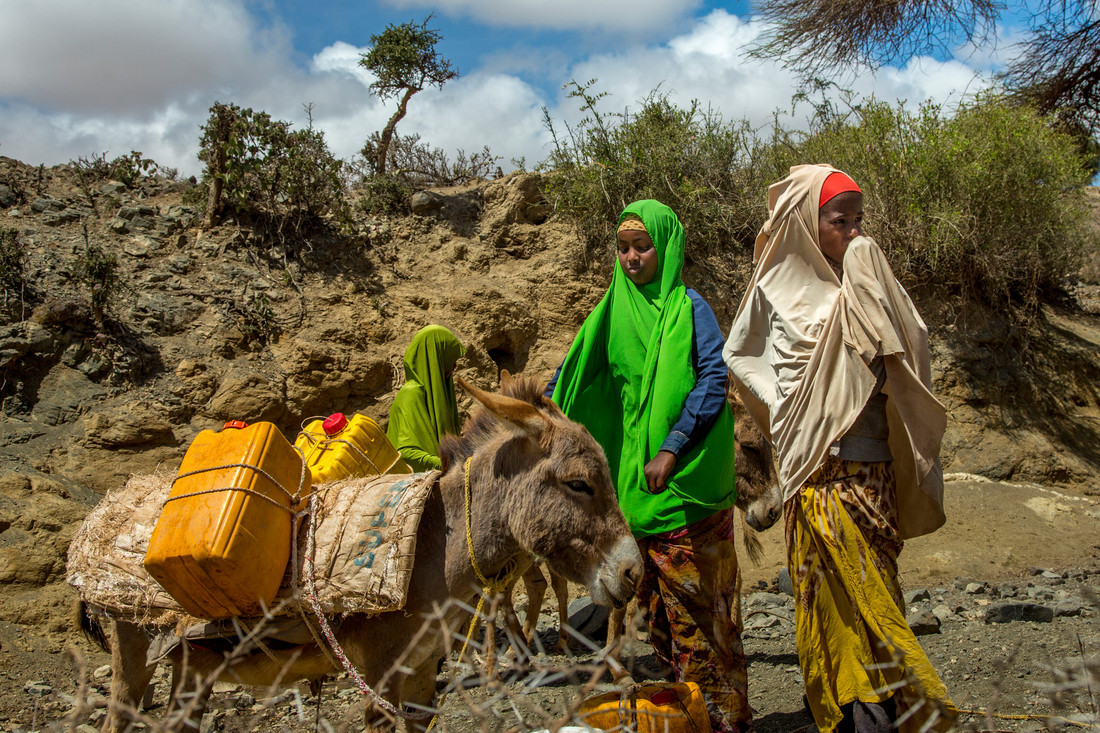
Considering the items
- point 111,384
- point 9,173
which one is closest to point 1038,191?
point 111,384

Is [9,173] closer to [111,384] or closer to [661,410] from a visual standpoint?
[111,384]

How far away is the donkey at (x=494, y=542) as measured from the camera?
2854 millimetres

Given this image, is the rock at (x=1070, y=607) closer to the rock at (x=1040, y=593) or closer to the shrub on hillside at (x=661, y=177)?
the rock at (x=1040, y=593)

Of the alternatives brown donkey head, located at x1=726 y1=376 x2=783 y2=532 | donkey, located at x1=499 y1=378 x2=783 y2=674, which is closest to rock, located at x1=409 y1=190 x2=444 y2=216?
donkey, located at x1=499 y1=378 x2=783 y2=674

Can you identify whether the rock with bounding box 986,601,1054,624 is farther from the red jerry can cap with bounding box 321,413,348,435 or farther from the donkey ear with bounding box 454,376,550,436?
the red jerry can cap with bounding box 321,413,348,435

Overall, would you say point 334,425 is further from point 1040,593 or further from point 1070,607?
point 1040,593

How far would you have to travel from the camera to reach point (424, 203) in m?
9.34

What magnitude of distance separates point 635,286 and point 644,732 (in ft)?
6.95

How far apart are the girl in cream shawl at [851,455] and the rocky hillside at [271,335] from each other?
381 cm

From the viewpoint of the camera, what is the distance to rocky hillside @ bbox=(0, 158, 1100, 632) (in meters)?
6.26

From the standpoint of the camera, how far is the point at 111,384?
668cm

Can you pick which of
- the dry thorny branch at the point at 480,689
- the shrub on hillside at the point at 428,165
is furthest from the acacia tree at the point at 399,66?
the dry thorny branch at the point at 480,689

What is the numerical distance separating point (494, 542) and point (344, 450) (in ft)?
4.00

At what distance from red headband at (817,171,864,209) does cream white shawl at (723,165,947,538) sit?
2cm
